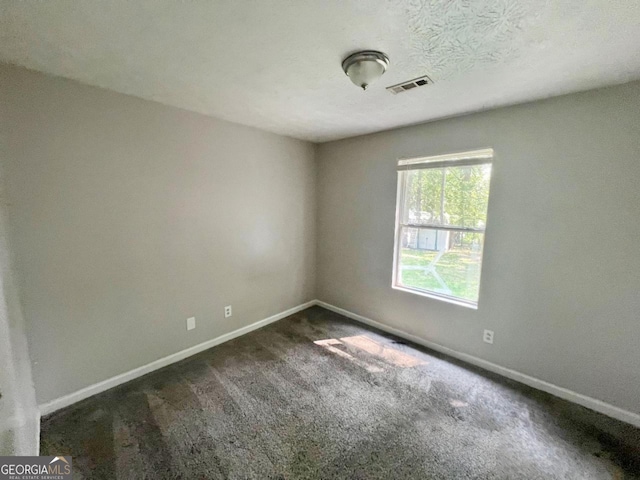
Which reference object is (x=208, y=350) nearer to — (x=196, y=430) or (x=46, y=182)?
(x=196, y=430)

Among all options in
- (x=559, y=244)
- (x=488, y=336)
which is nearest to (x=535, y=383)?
(x=488, y=336)

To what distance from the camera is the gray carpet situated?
1512mm

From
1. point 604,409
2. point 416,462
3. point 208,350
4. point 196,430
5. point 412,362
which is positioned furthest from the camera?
point 208,350

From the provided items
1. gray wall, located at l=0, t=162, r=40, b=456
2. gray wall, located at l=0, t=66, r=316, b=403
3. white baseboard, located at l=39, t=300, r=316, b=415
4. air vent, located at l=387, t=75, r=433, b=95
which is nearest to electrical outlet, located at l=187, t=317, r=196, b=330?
gray wall, located at l=0, t=66, r=316, b=403

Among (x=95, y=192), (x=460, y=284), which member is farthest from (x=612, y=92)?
(x=95, y=192)

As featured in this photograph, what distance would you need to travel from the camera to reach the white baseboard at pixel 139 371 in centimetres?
190

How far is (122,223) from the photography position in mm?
2111

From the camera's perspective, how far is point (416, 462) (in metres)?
1.55

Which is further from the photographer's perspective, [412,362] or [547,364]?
[412,362]

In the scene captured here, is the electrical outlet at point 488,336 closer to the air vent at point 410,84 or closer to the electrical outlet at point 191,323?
the air vent at point 410,84

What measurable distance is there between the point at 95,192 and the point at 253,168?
1457mm

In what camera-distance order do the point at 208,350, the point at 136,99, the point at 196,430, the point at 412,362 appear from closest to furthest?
the point at 196,430 < the point at 136,99 < the point at 412,362 < the point at 208,350

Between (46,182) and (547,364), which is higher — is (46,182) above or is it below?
above

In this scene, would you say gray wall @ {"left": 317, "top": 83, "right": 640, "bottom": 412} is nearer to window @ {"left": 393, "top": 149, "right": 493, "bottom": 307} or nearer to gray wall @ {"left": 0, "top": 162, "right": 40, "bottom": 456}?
window @ {"left": 393, "top": 149, "right": 493, "bottom": 307}
